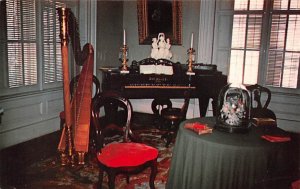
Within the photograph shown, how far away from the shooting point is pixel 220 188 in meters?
1.93

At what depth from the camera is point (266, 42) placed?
4805 millimetres

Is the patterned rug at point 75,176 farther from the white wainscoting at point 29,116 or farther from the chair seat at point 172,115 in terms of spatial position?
the white wainscoting at point 29,116

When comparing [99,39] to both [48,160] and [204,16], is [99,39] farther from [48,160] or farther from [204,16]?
[48,160]

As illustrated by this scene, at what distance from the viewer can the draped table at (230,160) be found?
6.15ft

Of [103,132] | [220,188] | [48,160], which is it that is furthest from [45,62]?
[220,188]

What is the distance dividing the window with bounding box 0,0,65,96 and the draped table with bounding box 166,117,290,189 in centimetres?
257

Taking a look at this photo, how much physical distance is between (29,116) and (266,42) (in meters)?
3.74

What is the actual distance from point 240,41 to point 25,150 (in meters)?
3.66

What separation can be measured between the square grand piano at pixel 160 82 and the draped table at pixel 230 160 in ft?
6.25

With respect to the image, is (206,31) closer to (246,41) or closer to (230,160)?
(246,41)

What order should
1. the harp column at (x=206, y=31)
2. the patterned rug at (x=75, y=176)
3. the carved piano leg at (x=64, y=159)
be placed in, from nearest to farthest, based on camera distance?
the carved piano leg at (x=64, y=159), the patterned rug at (x=75, y=176), the harp column at (x=206, y=31)

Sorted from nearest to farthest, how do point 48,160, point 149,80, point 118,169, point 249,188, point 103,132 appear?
point 249,188 → point 118,169 → point 103,132 → point 48,160 → point 149,80

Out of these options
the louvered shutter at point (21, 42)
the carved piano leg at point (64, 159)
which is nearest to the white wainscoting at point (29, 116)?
the louvered shutter at point (21, 42)

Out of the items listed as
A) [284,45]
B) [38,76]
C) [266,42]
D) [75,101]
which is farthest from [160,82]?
[284,45]
